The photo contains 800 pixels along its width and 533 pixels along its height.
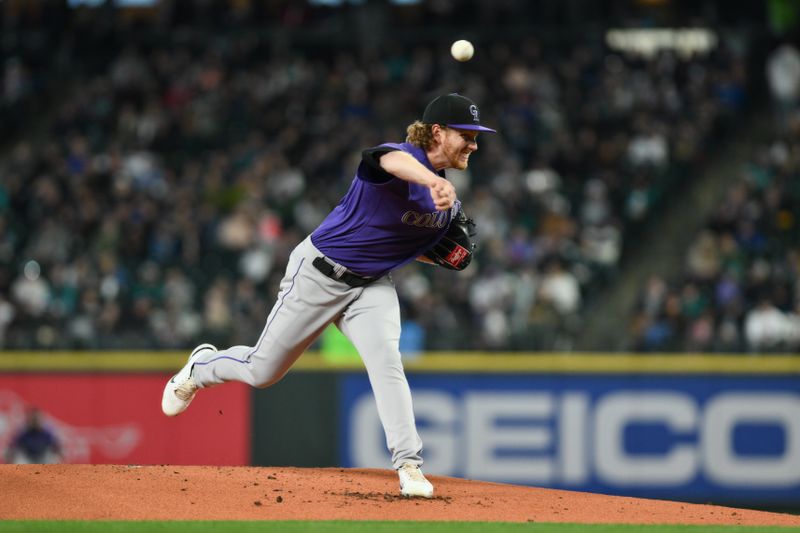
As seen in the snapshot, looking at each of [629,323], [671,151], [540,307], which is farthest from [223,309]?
[671,151]

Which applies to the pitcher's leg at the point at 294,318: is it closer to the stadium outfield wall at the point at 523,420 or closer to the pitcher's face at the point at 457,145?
the pitcher's face at the point at 457,145

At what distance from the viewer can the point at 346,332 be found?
6637 millimetres

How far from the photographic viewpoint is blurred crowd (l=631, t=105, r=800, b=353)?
13492mm

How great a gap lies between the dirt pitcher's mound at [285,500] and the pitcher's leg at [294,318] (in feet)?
2.09

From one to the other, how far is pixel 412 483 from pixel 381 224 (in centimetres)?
131

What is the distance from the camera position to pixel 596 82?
18.7m

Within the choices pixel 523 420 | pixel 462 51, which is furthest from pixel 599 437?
pixel 462 51

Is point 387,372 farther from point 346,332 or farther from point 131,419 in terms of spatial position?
point 131,419

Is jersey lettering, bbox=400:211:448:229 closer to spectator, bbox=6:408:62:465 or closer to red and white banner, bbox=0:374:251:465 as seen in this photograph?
spectator, bbox=6:408:62:465

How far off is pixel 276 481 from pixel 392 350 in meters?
1.08

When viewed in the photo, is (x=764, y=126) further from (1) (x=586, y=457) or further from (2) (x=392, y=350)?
(2) (x=392, y=350)

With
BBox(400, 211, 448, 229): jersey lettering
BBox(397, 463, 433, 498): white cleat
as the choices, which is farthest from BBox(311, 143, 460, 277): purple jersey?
BBox(397, 463, 433, 498): white cleat

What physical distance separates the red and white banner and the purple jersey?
6.74 meters

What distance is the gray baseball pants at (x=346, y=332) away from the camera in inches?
252
